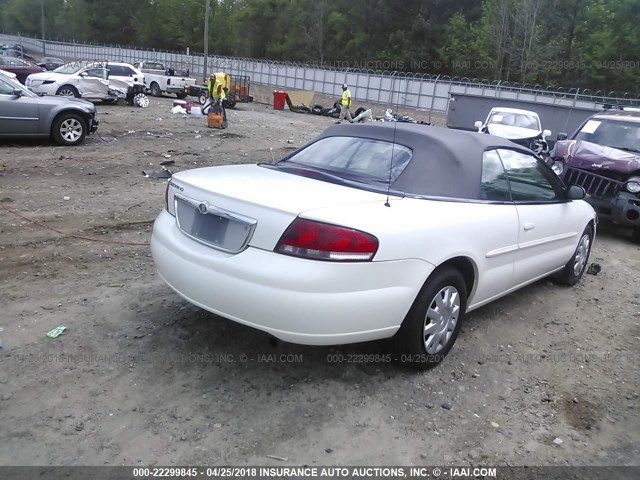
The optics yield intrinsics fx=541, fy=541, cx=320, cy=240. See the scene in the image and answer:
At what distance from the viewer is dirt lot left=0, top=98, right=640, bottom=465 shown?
2885mm

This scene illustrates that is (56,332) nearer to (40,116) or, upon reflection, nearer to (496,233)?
(496,233)

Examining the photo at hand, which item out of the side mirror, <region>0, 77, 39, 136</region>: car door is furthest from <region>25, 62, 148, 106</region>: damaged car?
the side mirror

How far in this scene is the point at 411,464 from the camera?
2.83m

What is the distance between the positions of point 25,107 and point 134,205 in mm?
5453

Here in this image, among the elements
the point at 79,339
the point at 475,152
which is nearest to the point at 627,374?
the point at 475,152

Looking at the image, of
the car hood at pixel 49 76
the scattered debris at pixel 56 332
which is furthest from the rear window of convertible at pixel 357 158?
the car hood at pixel 49 76

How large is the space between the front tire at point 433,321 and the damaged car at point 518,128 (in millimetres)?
11190

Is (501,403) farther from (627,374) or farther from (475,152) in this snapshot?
(475,152)

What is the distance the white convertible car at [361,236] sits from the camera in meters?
3.03

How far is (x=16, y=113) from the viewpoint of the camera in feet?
36.2

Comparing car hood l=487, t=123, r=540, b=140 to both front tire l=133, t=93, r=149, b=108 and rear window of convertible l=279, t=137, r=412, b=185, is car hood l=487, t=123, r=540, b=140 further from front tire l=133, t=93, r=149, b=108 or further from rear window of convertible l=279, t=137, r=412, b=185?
front tire l=133, t=93, r=149, b=108

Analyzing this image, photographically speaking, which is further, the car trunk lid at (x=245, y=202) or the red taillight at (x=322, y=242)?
the car trunk lid at (x=245, y=202)

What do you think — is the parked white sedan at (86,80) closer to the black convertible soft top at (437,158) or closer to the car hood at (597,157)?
the car hood at (597,157)

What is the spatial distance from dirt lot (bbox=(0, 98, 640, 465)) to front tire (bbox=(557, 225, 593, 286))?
0.51ft
